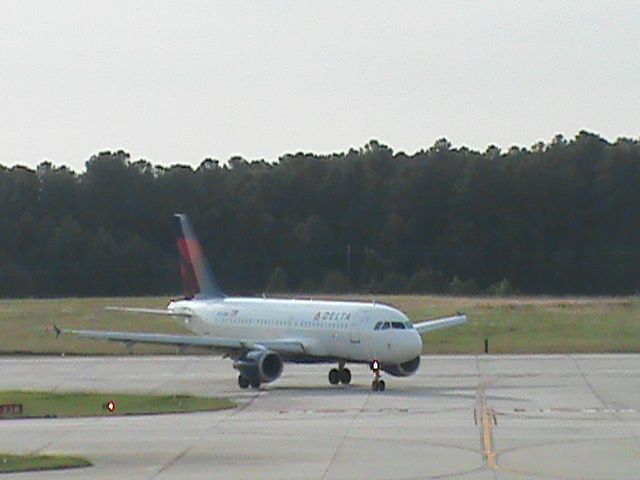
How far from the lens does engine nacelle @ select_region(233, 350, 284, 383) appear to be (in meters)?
54.7

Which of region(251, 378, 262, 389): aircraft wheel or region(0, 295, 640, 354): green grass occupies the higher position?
region(0, 295, 640, 354): green grass

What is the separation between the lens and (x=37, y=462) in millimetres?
31438

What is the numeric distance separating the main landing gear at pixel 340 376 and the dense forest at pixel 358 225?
67.6 metres

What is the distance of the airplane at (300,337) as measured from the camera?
54.4m

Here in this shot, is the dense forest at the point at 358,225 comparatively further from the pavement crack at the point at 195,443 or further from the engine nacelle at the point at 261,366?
the pavement crack at the point at 195,443

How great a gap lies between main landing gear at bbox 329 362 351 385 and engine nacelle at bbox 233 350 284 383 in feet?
7.25

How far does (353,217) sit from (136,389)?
8960 centimetres

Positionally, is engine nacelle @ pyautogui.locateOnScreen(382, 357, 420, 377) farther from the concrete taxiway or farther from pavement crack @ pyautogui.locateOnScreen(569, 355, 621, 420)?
pavement crack @ pyautogui.locateOnScreen(569, 355, 621, 420)

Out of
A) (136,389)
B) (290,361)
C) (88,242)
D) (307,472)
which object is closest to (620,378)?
(290,361)

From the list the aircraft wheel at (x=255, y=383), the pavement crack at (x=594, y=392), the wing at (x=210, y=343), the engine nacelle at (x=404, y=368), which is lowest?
the pavement crack at (x=594, y=392)

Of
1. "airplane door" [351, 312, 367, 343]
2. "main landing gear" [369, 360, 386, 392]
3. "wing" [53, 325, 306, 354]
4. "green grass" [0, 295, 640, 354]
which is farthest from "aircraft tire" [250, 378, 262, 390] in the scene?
"green grass" [0, 295, 640, 354]

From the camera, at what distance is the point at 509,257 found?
13362cm

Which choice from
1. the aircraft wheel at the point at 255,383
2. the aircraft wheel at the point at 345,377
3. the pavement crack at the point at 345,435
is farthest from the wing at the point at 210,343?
the pavement crack at the point at 345,435

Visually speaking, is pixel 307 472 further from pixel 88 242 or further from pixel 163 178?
pixel 163 178
